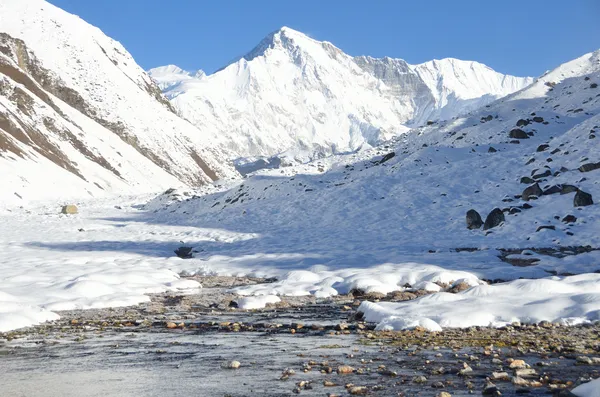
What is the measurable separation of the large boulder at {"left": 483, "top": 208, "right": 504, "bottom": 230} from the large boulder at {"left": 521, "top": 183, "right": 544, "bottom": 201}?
2.87 meters

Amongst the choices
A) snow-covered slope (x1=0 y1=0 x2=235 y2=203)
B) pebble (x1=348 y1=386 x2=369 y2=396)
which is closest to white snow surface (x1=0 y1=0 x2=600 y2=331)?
pebble (x1=348 y1=386 x2=369 y2=396)

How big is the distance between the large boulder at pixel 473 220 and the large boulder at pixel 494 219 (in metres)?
0.62

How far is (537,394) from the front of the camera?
10688mm

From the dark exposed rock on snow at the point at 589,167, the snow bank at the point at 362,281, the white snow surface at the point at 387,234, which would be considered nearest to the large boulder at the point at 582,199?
the white snow surface at the point at 387,234

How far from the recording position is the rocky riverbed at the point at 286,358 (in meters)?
11.5

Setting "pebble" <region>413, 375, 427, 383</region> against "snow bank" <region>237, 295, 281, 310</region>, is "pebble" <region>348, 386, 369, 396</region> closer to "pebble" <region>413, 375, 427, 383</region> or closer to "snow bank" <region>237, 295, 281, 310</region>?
"pebble" <region>413, 375, 427, 383</region>

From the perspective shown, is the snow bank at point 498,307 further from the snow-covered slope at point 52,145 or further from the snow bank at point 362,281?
the snow-covered slope at point 52,145

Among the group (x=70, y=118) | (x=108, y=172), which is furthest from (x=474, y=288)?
(x=70, y=118)

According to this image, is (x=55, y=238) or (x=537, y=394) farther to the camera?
(x=55, y=238)

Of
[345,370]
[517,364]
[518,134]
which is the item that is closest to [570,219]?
[518,134]

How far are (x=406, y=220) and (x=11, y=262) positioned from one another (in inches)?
1015

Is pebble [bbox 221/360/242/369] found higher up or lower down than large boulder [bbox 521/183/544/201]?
lower down

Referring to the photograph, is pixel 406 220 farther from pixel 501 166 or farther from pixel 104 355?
pixel 104 355

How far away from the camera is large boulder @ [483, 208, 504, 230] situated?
37344mm
